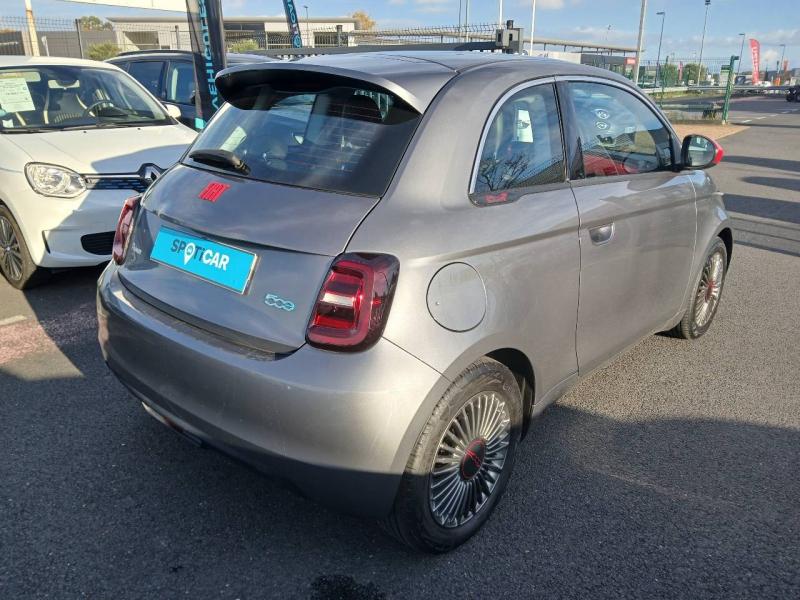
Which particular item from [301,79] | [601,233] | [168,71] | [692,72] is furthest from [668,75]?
[301,79]

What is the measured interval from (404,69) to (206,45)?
5499mm

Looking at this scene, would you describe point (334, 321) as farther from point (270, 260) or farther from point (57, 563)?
point (57, 563)

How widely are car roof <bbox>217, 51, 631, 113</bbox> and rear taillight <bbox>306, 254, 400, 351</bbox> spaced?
26.7 inches

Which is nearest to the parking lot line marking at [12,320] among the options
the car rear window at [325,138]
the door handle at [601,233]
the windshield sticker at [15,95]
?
the windshield sticker at [15,95]

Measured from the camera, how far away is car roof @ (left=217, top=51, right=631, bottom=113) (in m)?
2.43

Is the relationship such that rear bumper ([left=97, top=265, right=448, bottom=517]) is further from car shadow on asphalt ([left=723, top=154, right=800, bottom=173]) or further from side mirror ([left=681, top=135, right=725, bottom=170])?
car shadow on asphalt ([left=723, top=154, right=800, bottom=173])

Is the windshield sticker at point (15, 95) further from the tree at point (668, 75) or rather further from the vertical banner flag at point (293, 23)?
the tree at point (668, 75)

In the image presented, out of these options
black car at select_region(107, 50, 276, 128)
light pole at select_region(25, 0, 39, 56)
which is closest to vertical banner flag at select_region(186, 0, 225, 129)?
black car at select_region(107, 50, 276, 128)

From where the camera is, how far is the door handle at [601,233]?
2.90 m

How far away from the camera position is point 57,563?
94.0 inches

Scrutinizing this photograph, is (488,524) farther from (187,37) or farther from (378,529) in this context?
(187,37)

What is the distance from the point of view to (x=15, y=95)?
228 inches

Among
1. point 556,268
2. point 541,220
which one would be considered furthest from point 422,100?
point 556,268

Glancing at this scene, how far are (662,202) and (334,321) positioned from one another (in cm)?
218
